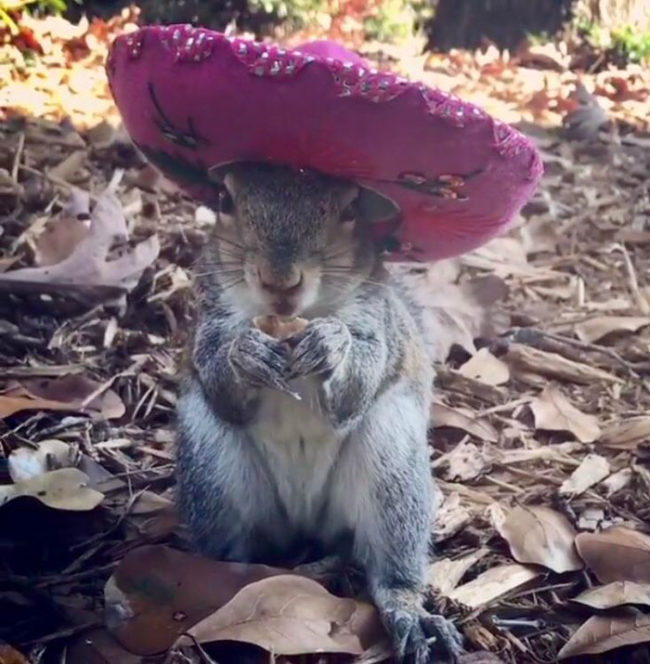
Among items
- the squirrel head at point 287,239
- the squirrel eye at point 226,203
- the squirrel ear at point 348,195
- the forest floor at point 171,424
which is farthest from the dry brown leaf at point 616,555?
the squirrel eye at point 226,203

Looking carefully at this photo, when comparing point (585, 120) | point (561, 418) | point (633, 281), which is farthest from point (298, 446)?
point (585, 120)

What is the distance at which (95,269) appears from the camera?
3031 millimetres

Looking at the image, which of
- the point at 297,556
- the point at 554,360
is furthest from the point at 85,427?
the point at 554,360

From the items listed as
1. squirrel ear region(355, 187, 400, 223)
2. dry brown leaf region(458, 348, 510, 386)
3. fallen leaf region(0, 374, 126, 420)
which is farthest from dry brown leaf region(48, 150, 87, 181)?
squirrel ear region(355, 187, 400, 223)

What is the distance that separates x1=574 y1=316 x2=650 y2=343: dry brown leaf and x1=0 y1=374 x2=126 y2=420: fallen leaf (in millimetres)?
1248

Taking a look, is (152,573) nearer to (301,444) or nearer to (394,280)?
(301,444)

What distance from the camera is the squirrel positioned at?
1919 millimetres

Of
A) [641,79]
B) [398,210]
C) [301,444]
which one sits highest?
[398,210]

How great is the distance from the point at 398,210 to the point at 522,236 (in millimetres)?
1904

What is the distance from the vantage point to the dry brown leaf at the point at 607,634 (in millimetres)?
1898

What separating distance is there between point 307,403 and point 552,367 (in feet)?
3.83

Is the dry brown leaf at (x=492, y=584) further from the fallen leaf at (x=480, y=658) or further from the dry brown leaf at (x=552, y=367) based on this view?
the dry brown leaf at (x=552, y=367)

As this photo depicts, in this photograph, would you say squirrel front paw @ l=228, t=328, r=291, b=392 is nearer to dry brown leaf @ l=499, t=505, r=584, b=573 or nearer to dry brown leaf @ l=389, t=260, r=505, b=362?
dry brown leaf @ l=499, t=505, r=584, b=573

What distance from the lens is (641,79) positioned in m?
5.66
